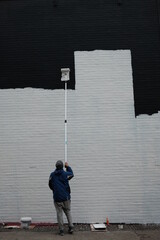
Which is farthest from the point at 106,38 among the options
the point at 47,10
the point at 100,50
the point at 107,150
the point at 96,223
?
the point at 96,223

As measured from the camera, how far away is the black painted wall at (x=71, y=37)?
758 cm

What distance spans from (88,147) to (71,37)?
347 centimetres

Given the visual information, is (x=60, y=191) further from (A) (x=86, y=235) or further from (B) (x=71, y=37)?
(B) (x=71, y=37)

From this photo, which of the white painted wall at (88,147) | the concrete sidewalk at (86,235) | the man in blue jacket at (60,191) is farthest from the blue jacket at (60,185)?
the white painted wall at (88,147)

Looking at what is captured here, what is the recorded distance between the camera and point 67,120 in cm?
728

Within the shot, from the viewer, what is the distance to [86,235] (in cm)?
573

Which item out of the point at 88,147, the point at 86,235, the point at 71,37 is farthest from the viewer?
the point at 71,37

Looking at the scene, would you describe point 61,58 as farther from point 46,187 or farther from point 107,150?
point 46,187

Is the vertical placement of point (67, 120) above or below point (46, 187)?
above

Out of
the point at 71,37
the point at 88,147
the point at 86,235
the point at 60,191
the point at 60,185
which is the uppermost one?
the point at 71,37

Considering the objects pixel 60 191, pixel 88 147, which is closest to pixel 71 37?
pixel 88 147

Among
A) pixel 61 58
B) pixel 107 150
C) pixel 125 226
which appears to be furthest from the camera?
pixel 61 58

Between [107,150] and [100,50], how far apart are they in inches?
121

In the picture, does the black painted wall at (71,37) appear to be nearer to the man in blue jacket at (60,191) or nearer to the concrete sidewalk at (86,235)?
the man in blue jacket at (60,191)
